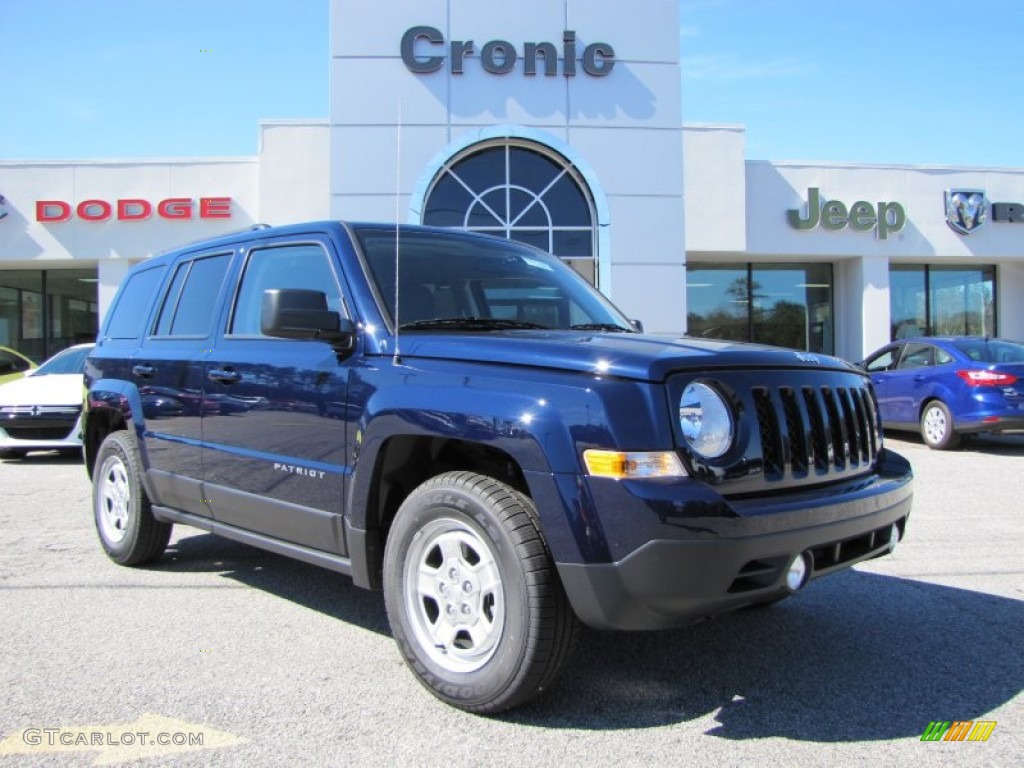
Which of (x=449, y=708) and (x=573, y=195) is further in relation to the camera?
(x=573, y=195)

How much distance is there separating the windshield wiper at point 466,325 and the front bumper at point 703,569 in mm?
1280

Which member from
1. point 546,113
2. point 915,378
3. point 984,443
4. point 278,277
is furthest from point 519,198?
point 278,277

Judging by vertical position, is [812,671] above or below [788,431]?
below

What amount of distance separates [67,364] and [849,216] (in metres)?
16.9

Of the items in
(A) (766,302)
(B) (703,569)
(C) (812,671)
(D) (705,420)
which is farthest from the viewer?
(A) (766,302)

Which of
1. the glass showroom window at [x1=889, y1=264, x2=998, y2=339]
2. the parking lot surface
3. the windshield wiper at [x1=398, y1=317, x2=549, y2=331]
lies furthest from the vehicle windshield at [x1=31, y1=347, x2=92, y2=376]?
the glass showroom window at [x1=889, y1=264, x2=998, y2=339]

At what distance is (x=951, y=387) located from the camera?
1065 centimetres

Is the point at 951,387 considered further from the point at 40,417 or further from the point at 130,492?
the point at 40,417

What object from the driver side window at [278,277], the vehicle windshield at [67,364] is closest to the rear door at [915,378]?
the driver side window at [278,277]

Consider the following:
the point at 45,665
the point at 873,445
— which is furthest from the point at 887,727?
the point at 45,665

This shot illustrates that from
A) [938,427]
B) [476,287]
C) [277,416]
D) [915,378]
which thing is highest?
[476,287]

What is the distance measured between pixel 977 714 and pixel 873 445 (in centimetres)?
108

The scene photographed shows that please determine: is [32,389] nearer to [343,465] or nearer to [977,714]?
Answer: [343,465]

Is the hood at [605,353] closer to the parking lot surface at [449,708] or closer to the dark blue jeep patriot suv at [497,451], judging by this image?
the dark blue jeep patriot suv at [497,451]
